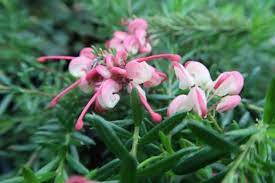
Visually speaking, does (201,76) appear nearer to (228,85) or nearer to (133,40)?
(228,85)

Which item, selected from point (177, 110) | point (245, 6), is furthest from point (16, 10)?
point (177, 110)

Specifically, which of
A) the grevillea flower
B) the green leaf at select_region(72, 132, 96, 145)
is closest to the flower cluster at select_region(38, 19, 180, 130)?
the grevillea flower

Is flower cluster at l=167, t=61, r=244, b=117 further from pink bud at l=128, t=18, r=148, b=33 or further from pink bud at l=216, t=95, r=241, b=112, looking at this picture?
pink bud at l=128, t=18, r=148, b=33

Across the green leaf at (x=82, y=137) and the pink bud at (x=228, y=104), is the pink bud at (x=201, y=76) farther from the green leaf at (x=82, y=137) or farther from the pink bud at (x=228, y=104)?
the green leaf at (x=82, y=137)

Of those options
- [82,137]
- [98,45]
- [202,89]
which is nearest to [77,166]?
[82,137]

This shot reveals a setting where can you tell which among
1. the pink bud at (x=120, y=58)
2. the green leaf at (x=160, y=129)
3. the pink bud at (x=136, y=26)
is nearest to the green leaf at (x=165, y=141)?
the green leaf at (x=160, y=129)

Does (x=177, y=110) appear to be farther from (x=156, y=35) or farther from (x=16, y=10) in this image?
(x=16, y=10)
